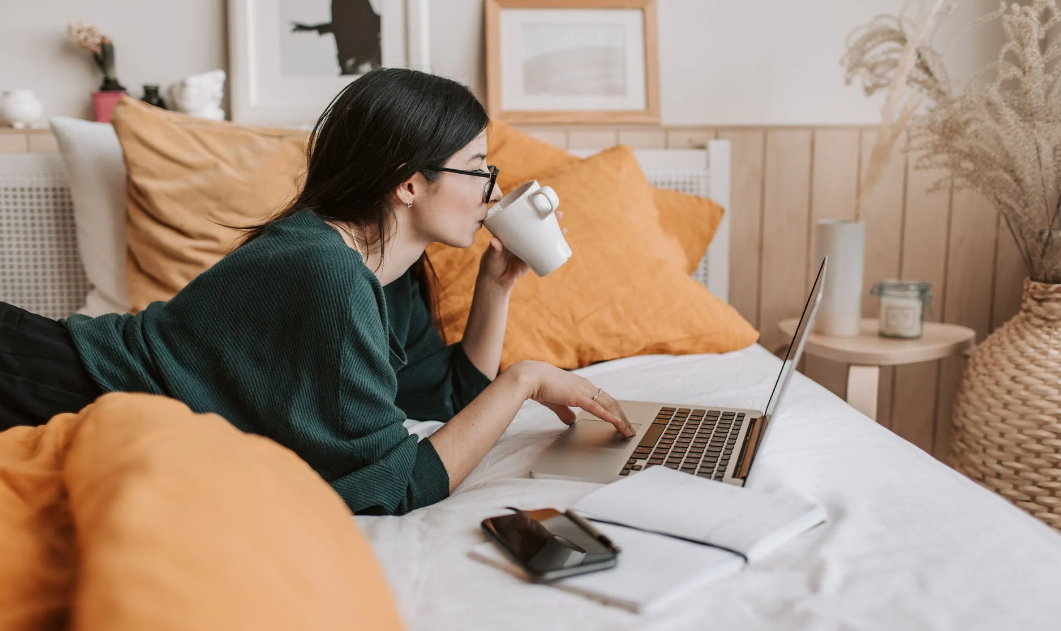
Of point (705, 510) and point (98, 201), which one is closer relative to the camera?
point (705, 510)

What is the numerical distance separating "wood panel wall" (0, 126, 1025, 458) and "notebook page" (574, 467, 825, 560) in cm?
141

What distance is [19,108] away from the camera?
6.42 feet

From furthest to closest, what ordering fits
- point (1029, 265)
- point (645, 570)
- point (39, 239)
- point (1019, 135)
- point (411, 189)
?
point (39, 239)
point (1029, 265)
point (1019, 135)
point (411, 189)
point (645, 570)

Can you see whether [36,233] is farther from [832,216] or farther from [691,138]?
[832,216]

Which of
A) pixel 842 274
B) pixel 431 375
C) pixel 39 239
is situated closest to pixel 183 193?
pixel 39 239

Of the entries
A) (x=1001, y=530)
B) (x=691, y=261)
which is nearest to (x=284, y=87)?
(x=691, y=261)

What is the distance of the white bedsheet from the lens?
62 centimetres

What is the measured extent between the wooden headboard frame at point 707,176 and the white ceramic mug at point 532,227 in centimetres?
88

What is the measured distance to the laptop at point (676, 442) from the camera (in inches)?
36.8

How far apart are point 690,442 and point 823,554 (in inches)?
13.3

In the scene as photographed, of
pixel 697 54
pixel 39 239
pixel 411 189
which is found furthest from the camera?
pixel 697 54

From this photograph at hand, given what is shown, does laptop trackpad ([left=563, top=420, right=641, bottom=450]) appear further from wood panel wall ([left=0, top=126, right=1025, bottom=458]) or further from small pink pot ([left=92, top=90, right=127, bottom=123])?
small pink pot ([left=92, top=90, right=127, bottom=123])

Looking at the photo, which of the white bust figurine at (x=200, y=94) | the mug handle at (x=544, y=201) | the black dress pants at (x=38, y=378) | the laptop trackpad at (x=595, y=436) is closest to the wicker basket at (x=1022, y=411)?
the laptop trackpad at (x=595, y=436)

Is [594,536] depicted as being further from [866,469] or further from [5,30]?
[5,30]
